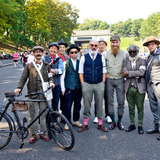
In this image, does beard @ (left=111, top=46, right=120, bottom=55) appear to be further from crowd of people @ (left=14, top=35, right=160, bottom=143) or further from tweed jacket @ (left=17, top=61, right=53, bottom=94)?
tweed jacket @ (left=17, top=61, right=53, bottom=94)

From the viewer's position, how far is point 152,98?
4074mm

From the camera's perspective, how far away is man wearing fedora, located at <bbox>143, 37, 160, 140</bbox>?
387 cm

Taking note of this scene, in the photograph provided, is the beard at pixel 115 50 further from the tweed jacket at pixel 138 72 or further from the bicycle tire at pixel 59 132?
the bicycle tire at pixel 59 132

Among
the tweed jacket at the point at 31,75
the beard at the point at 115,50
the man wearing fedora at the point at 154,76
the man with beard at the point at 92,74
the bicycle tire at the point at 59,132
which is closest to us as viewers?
the bicycle tire at the point at 59,132

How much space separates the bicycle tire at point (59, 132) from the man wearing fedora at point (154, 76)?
1.82 metres

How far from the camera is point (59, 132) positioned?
344 cm

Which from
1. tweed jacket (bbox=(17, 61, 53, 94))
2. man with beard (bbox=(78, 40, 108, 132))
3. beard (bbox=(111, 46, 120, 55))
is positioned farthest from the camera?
beard (bbox=(111, 46, 120, 55))

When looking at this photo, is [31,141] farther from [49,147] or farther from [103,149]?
[103,149]

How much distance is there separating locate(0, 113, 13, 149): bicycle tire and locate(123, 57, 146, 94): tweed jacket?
2.58 meters

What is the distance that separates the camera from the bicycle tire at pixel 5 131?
3.38m

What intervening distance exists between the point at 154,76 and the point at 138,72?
0.34 m

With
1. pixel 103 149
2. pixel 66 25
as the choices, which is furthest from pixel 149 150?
pixel 66 25

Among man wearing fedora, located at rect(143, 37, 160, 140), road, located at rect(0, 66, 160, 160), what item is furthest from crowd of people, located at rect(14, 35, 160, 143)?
road, located at rect(0, 66, 160, 160)

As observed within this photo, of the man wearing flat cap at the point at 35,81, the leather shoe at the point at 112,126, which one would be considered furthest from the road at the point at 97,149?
the man wearing flat cap at the point at 35,81
